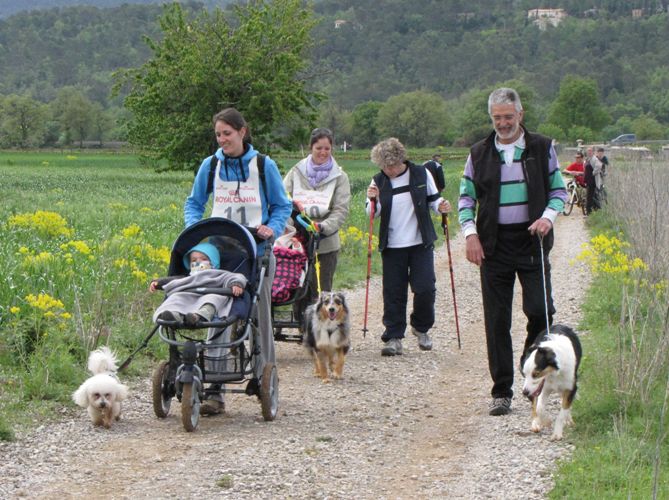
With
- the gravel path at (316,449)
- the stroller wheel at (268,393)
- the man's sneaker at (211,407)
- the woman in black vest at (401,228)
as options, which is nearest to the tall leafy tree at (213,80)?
the woman in black vest at (401,228)

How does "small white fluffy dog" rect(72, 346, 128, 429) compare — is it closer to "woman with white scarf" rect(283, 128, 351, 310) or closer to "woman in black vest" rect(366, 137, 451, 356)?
"woman with white scarf" rect(283, 128, 351, 310)

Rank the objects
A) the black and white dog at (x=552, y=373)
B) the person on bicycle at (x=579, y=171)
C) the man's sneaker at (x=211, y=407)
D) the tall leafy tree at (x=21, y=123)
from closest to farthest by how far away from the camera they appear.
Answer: the black and white dog at (x=552, y=373) < the man's sneaker at (x=211, y=407) < the person on bicycle at (x=579, y=171) < the tall leafy tree at (x=21, y=123)

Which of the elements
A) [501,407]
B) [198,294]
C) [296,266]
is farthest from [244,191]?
[501,407]

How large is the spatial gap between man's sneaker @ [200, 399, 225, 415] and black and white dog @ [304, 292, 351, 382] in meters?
1.59

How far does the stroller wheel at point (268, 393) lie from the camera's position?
316 inches

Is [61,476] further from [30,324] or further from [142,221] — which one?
[142,221]

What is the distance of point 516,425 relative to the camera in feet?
26.2

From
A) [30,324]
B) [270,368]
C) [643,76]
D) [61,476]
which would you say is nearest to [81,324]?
[30,324]

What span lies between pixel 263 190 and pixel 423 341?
372cm

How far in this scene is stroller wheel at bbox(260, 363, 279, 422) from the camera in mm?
8031

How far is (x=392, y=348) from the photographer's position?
1116 cm

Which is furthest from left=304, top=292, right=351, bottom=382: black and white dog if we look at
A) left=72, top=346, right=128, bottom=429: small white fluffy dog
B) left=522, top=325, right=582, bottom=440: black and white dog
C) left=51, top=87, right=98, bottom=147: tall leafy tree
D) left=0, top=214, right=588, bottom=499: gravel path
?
left=51, top=87, right=98, bottom=147: tall leafy tree

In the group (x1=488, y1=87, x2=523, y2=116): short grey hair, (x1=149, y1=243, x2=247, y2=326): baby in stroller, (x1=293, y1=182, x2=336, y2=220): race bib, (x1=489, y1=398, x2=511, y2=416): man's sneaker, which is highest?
(x1=488, y1=87, x2=523, y2=116): short grey hair

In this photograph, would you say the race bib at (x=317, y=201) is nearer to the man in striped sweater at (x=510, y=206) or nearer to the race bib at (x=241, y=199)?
the race bib at (x=241, y=199)
